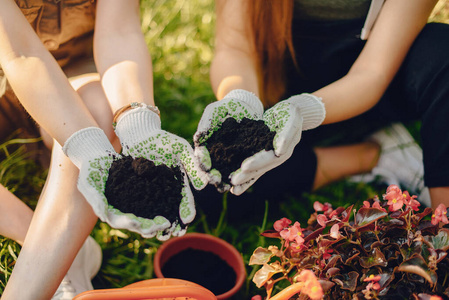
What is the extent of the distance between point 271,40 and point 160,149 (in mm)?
672

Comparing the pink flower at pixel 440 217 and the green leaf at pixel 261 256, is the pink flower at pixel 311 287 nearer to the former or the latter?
Result: the green leaf at pixel 261 256

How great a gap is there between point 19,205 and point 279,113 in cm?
86

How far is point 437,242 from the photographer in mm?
812

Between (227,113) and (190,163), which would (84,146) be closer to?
(190,163)

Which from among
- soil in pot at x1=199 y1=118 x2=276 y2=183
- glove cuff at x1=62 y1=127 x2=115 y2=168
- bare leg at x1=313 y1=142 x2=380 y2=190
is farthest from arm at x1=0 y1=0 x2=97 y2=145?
bare leg at x1=313 y1=142 x2=380 y2=190

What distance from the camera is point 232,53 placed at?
4.74 ft

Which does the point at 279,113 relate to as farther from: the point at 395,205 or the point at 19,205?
the point at 19,205

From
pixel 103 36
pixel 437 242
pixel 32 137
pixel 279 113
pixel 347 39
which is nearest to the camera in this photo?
pixel 437 242

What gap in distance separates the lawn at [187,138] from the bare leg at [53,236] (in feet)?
0.77

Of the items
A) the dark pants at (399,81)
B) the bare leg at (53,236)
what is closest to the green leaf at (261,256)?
the bare leg at (53,236)

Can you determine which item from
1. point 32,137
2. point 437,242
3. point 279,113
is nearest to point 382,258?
point 437,242

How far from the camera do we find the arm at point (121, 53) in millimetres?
1241

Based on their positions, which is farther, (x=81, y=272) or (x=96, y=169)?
(x=81, y=272)

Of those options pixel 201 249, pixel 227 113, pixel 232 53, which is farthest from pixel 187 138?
pixel 227 113
